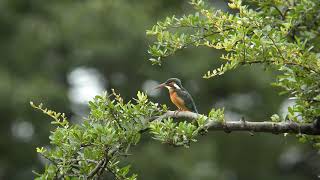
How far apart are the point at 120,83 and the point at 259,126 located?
401 inches

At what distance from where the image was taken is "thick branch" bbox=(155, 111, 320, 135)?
3.85 m

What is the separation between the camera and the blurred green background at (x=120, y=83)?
520 inches

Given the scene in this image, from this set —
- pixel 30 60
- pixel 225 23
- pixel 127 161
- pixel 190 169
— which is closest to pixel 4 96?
pixel 30 60

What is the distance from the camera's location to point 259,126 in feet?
12.8

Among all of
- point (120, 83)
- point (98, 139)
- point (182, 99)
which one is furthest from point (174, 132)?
point (120, 83)

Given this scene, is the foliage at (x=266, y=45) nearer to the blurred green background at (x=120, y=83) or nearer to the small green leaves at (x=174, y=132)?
the small green leaves at (x=174, y=132)

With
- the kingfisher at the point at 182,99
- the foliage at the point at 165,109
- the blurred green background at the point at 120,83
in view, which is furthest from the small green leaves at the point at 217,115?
the blurred green background at the point at 120,83

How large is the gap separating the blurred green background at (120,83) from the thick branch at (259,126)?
8813 millimetres

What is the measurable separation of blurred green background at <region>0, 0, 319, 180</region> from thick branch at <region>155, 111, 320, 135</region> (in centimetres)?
881

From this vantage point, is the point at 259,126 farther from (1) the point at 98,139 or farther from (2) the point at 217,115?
(1) the point at 98,139

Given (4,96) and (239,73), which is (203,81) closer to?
(239,73)

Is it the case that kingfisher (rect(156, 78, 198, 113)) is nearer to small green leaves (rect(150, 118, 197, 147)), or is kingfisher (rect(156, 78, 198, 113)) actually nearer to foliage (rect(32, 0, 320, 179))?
foliage (rect(32, 0, 320, 179))

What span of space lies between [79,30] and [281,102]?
3814 millimetres

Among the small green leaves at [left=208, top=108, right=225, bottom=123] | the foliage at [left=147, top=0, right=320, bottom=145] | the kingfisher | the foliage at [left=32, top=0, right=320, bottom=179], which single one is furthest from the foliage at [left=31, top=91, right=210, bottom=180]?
the kingfisher
